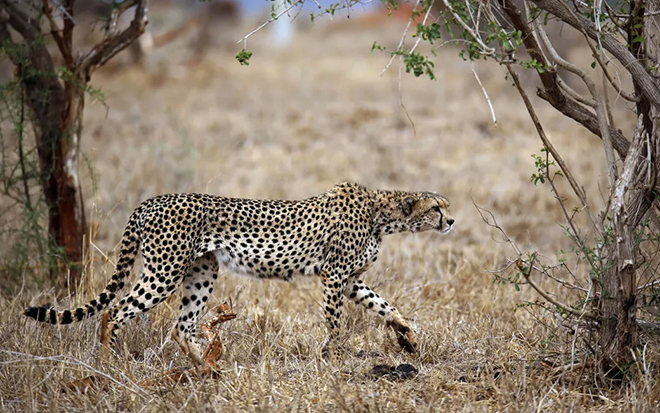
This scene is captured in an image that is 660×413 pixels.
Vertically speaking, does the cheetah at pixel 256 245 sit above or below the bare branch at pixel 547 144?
below

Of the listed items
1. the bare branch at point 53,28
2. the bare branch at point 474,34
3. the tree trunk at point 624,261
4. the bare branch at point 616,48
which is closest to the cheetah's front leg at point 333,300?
the tree trunk at point 624,261

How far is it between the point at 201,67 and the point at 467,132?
849 centimetres

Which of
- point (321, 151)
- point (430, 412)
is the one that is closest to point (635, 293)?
point (430, 412)

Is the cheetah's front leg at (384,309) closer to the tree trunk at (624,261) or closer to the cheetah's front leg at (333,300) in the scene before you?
the cheetah's front leg at (333,300)

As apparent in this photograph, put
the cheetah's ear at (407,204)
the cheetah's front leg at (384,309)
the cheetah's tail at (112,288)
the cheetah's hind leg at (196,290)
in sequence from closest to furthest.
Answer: the cheetah's tail at (112,288) → the cheetah's front leg at (384,309) → the cheetah's hind leg at (196,290) → the cheetah's ear at (407,204)

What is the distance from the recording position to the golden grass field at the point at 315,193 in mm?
3496

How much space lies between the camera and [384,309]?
4.59 meters

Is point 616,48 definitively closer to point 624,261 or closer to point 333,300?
point 624,261

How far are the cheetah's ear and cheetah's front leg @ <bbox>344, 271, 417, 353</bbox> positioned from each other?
18.5 inches

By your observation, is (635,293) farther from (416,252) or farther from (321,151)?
(321,151)

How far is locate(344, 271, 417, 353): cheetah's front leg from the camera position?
4.29 m

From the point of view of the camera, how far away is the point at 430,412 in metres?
3.29

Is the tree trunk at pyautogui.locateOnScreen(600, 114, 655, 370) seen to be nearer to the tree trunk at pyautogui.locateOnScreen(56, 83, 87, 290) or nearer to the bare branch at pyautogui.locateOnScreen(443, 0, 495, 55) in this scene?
the bare branch at pyautogui.locateOnScreen(443, 0, 495, 55)

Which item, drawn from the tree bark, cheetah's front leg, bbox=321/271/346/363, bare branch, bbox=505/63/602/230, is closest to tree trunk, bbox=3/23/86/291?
the tree bark
